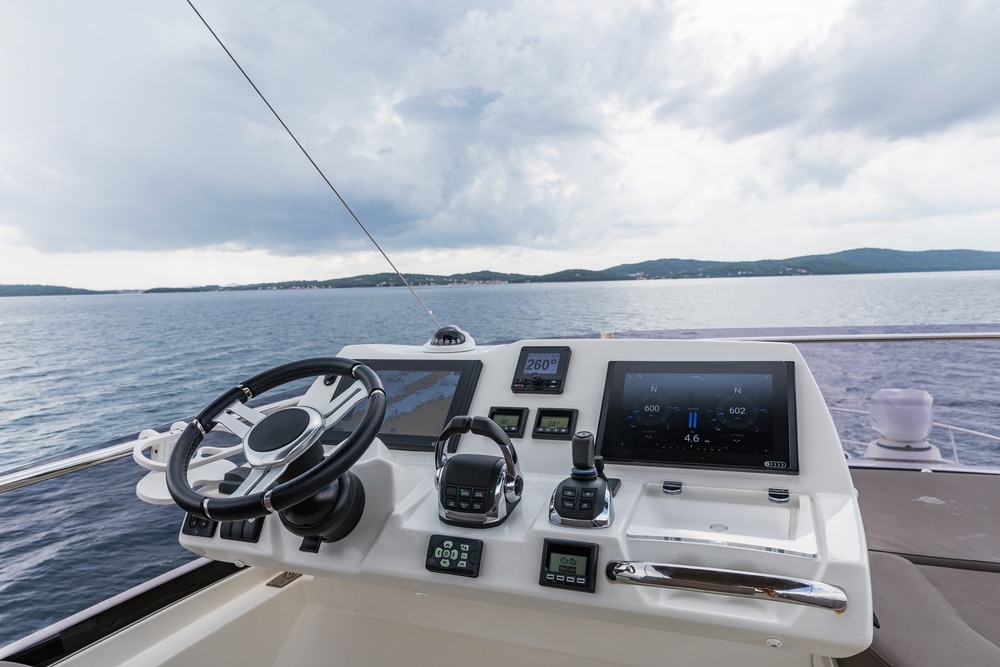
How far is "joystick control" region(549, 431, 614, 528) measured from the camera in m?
0.90

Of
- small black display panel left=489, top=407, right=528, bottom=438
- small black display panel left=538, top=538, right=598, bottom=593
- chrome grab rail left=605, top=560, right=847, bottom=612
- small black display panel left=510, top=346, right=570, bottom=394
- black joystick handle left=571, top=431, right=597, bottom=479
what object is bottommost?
small black display panel left=538, top=538, right=598, bottom=593

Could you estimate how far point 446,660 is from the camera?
1.32 metres

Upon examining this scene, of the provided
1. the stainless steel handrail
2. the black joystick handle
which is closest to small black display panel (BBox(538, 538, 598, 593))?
the black joystick handle

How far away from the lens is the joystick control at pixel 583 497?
35.4 inches

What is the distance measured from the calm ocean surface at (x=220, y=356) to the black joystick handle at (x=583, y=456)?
3.30 ft

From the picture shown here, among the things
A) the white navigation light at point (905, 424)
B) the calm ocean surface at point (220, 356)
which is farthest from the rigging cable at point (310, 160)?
the white navigation light at point (905, 424)

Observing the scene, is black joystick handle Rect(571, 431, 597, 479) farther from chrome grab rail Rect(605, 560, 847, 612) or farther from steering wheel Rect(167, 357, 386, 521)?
steering wheel Rect(167, 357, 386, 521)

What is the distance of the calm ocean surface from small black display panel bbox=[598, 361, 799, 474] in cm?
88

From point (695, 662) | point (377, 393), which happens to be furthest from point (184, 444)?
point (695, 662)

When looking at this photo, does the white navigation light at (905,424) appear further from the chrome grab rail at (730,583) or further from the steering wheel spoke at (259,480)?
the steering wheel spoke at (259,480)

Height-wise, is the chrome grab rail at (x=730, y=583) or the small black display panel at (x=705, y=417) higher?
the small black display panel at (x=705, y=417)

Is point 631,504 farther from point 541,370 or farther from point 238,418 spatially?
point 238,418

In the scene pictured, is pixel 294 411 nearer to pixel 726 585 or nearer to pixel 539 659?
pixel 726 585

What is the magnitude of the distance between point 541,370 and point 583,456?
407 millimetres
